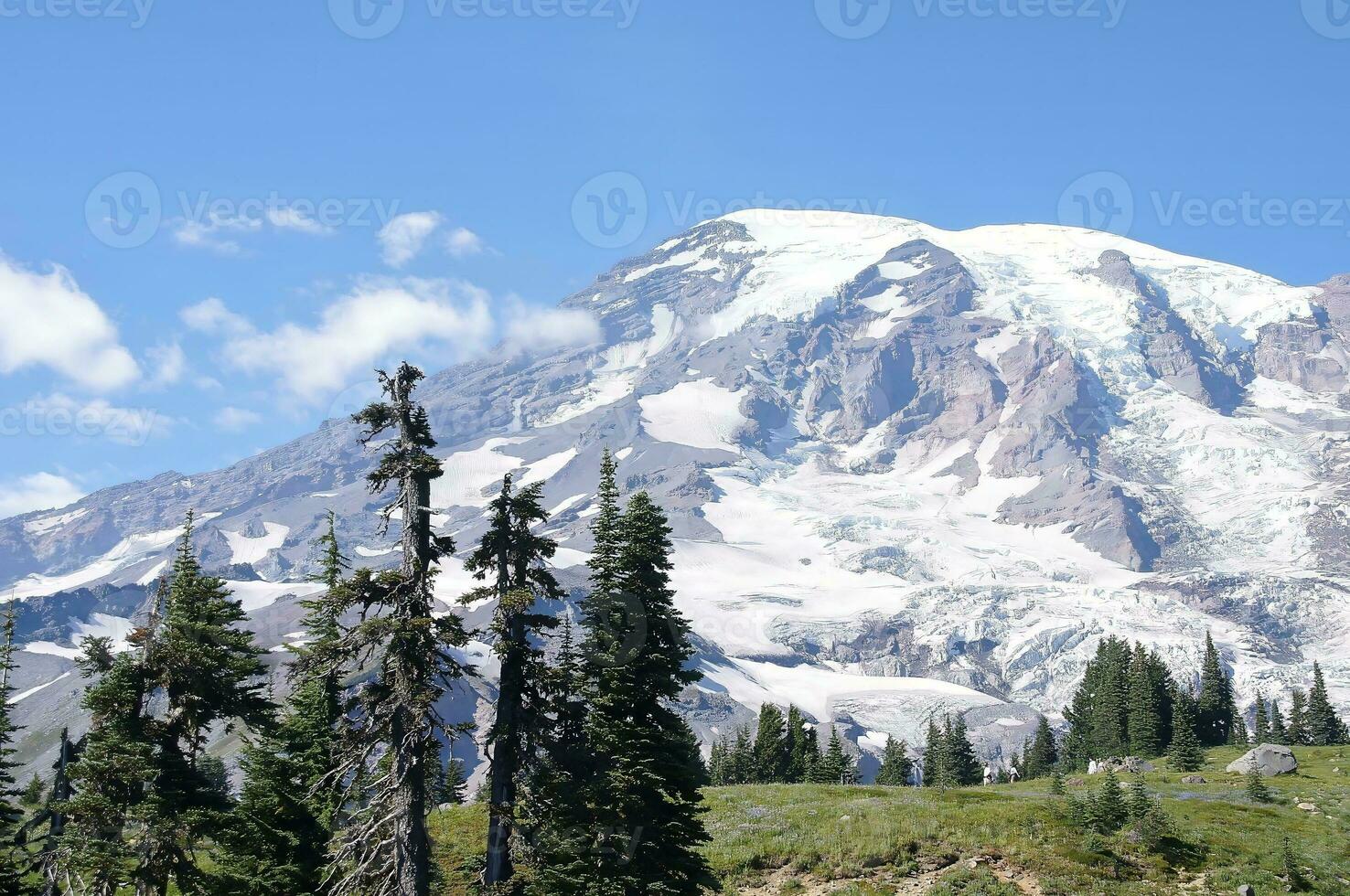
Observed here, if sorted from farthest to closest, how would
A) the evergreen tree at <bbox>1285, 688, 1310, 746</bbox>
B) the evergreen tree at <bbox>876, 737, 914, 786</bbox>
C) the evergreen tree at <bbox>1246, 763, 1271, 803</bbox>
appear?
1. the evergreen tree at <bbox>876, 737, 914, 786</bbox>
2. the evergreen tree at <bbox>1285, 688, 1310, 746</bbox>
3. the evergreen tree at <bbox>1246, 763, 1271, 803</bbox>

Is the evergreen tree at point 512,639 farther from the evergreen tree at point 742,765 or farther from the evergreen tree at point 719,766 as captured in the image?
the evergreen tree at point 742,765

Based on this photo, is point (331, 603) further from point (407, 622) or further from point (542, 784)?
point (542, 784)

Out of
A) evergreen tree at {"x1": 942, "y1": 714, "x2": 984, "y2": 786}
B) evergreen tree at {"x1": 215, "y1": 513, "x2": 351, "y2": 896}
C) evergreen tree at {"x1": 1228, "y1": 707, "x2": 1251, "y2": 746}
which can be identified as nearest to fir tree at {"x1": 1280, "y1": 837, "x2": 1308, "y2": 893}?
evergreen tree at {"x1": 215, "y1": 513, "x2": 351, "y2": 896}

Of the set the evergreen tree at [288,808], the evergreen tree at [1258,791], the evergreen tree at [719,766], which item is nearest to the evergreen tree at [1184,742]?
the evergreen tree at [1258,791]

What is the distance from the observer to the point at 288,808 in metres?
33.8

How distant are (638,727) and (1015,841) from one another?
15998mm

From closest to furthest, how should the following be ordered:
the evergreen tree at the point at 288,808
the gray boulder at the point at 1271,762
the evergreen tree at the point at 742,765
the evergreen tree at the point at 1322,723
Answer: the evergreen tree at the point at 288,808, the gray boulder at the point at 1271,762, the evergreen tree at the point at 742,765, the evergreen tree at the point at 1322,723

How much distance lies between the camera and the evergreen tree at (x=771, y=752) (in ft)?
341

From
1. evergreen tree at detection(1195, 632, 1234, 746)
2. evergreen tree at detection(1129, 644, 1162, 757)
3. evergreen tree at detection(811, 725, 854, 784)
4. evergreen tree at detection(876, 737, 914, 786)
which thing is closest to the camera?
evergreen tree at detection(811, 725, 854, 784)

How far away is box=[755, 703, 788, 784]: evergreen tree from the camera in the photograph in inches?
4087

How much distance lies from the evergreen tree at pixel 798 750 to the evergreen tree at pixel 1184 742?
31502 millimetres

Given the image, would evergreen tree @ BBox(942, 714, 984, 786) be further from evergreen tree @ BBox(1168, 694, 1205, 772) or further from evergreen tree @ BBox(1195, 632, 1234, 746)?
evergreen tree @ BBox(1168, 694, 1205, 772)

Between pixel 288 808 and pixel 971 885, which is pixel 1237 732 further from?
pixel 288 808

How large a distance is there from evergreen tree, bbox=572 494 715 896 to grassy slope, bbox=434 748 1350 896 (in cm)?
396
